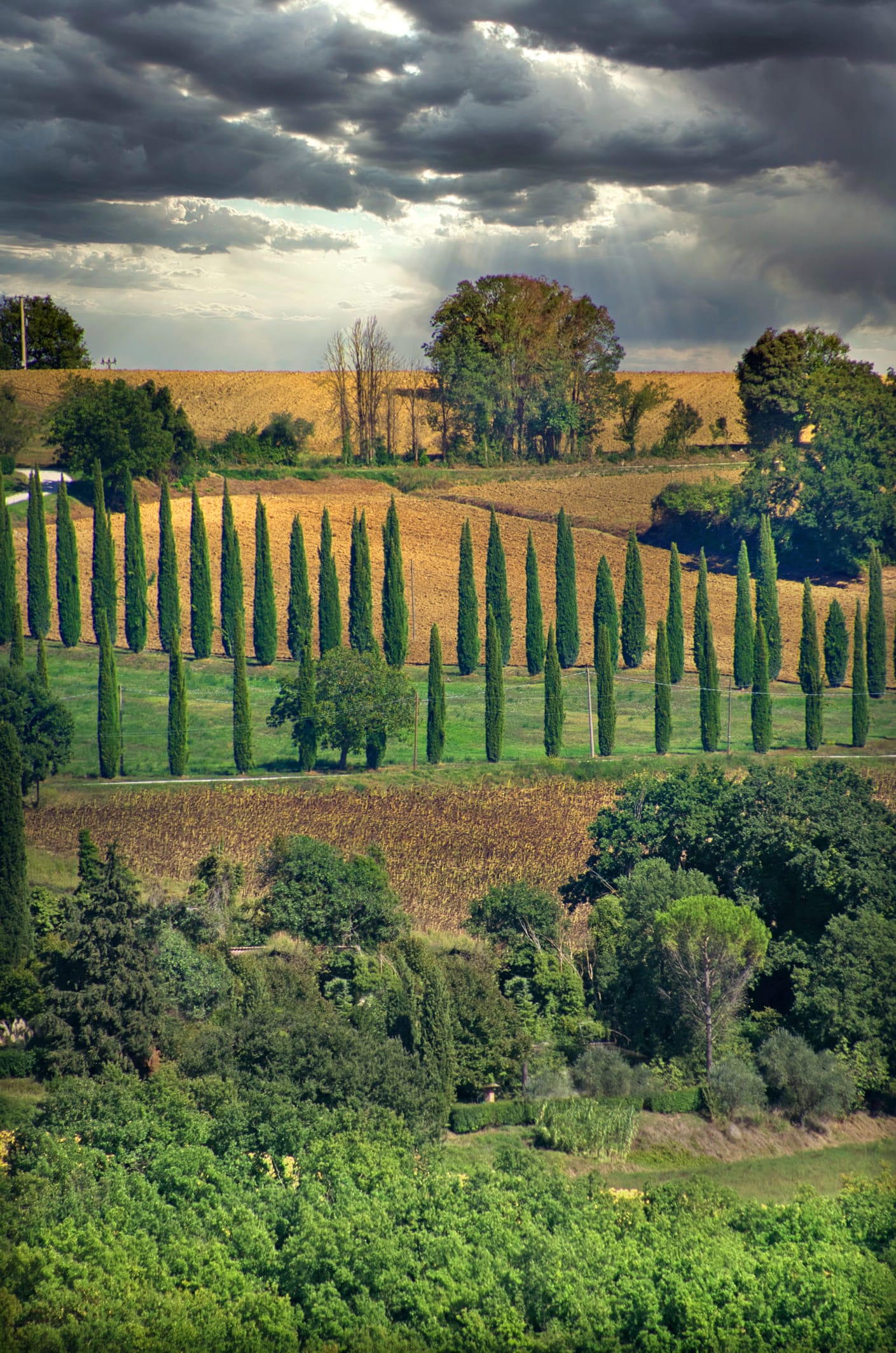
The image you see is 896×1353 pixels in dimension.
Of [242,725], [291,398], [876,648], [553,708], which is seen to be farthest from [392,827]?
[291,398]

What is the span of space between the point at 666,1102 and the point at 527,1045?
2.97 metres

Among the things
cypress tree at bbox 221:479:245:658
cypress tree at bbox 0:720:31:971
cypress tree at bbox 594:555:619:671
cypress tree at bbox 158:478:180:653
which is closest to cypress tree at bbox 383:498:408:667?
cypress tree at bbox 221:479:245:658

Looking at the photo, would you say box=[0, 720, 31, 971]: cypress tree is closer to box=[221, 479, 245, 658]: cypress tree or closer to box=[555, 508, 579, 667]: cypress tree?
box=[221, 479, 245, 658]: cypress tree

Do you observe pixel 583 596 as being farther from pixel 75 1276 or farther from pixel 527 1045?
pixel 75 1276

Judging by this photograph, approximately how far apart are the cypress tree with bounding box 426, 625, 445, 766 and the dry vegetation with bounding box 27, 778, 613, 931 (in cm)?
230

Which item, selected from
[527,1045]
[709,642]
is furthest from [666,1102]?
[709,642]

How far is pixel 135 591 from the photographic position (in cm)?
5050

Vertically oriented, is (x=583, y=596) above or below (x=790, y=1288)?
above

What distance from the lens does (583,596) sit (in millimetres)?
58438

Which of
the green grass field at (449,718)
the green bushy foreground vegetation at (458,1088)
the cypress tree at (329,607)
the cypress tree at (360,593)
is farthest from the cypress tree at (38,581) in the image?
the green bushy foreground vegetation at (458,1088)

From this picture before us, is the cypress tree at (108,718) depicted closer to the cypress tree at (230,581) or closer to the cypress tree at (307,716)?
the cypress tree at (307,716)

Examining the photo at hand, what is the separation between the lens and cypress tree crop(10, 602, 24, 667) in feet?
139

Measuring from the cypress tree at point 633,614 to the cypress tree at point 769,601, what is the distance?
484cm

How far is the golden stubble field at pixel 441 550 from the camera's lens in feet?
181
